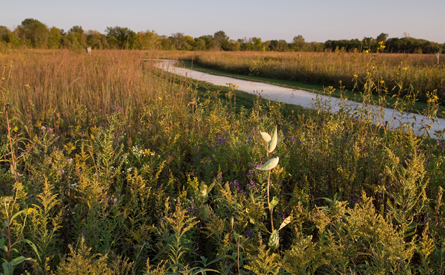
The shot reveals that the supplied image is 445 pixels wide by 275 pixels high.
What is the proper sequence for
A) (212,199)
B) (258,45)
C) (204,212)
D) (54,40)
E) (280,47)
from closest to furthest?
(204,212)
(212,199)
(54,40)
(280,47)
(258,45)

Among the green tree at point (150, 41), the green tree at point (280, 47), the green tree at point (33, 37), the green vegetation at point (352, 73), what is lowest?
the green vegetation at point (352, 73)

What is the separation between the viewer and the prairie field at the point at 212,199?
134 cm

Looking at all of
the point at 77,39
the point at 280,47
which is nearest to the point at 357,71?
the point at 77,39

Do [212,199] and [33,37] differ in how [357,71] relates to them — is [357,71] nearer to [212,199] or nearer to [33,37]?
[212,199]

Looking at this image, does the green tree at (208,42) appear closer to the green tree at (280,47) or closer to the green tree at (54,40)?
the green tree at (280,47)

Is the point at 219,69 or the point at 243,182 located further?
the point at 219,69

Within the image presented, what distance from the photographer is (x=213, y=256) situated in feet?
5.69

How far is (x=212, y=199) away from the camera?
2.17 metres

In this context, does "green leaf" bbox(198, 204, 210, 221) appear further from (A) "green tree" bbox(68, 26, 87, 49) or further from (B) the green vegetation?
(A) "green tree" bbox(68, 26, 87, 49)

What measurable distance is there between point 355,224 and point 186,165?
1695 millimetres

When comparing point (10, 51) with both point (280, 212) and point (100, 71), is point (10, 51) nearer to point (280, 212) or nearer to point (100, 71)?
point (100, 71)

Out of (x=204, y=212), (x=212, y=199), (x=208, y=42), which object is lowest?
(x=212, y=199)

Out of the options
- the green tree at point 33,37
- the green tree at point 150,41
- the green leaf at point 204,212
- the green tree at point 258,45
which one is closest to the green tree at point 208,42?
the green tree at point 258,45

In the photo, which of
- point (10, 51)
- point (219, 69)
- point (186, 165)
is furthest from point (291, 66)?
point (186, 165)
